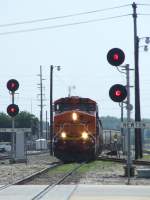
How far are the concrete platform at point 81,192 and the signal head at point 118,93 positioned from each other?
336 centimetres

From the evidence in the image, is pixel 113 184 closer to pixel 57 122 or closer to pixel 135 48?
pixel 57 122

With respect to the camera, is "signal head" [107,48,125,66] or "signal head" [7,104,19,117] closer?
"signal head" [107,48,125,66]

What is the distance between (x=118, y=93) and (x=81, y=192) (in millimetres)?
5312

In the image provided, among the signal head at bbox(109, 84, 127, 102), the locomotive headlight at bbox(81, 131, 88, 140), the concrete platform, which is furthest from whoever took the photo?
the locomotive headlight at bbox(81, 131, 88, 140)

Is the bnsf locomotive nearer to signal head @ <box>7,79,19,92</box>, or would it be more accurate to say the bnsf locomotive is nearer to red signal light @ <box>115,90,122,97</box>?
signal head @ <box>7,79,19,92</box>

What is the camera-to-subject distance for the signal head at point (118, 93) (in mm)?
24734

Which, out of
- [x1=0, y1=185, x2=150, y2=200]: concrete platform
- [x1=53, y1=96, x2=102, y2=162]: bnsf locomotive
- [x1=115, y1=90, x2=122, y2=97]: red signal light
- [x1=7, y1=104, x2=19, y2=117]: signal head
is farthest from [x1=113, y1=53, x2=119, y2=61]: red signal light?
[x1=53, y1=96, x2=102, y2=162]: bnsf locomotive

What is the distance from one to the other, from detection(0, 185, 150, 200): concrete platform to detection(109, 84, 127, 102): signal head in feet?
11.0

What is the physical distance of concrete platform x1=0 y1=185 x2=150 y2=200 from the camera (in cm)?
1897

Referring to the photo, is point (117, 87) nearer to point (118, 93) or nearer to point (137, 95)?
point (118, 93)

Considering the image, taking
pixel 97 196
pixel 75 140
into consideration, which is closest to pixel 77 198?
pixel 97 196

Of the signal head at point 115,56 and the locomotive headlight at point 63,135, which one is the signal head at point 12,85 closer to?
the locomotive headlight at point 63,135

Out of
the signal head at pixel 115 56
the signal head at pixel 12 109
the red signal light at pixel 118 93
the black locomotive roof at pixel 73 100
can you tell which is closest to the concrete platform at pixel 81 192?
the red signal light at pixel 118 93

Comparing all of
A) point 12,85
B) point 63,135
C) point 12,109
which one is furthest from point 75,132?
point 12,85
